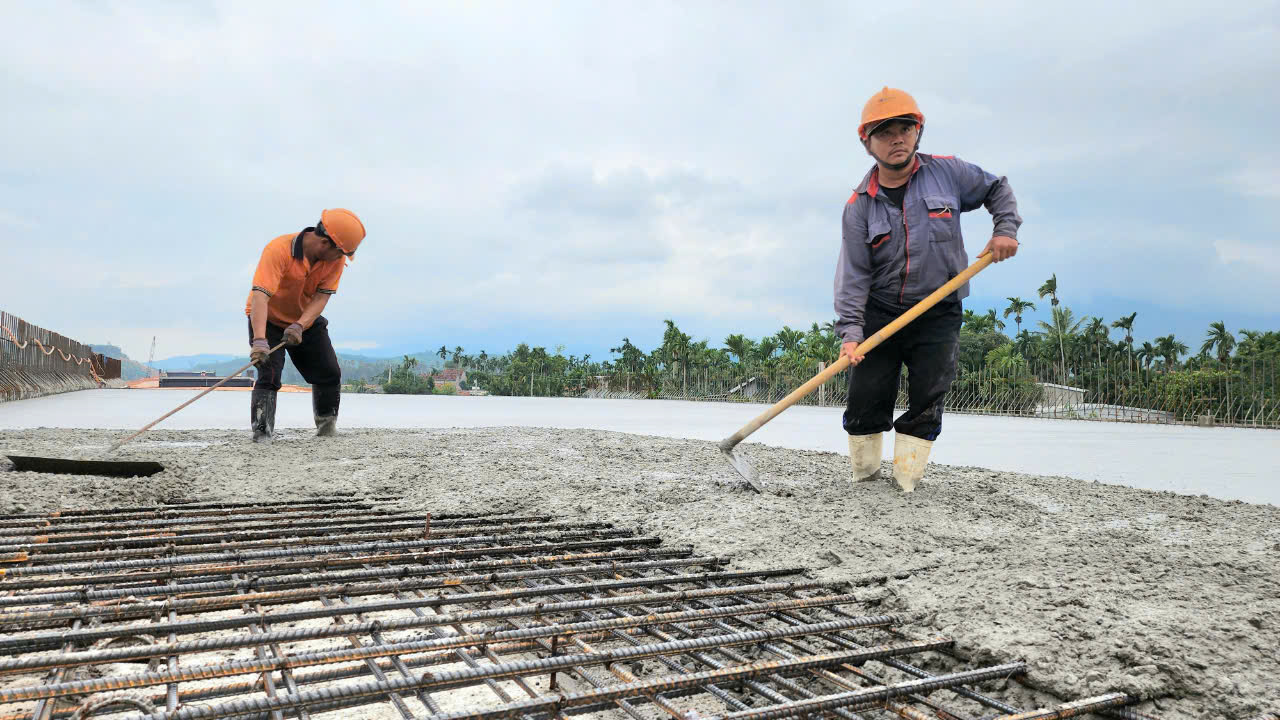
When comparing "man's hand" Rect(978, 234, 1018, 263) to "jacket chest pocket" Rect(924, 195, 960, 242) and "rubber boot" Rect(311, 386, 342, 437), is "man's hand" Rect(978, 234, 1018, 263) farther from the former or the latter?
"rubber boot" Rect(311, 386, 342, 437)

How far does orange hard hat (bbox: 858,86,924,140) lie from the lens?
2.89m

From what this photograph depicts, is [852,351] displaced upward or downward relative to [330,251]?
downward

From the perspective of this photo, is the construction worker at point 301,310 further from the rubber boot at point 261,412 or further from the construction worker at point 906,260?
the construction worker at point 906,260

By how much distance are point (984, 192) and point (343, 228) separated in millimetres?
3461

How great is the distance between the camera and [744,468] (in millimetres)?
3145

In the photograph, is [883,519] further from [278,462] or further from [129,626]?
[278,462]

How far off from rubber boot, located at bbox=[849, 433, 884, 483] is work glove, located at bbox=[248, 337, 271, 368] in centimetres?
330

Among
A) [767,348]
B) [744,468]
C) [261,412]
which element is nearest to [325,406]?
[261,412]

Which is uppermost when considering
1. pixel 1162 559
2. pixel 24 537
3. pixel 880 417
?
pixel 880 417

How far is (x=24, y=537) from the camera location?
2.33 metres

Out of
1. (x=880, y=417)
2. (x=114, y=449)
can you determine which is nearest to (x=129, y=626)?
(x=880, y=417)

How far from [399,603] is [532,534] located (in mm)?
928

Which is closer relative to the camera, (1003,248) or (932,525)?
(932,525)

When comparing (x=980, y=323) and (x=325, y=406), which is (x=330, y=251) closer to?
(x=325, y=406)
